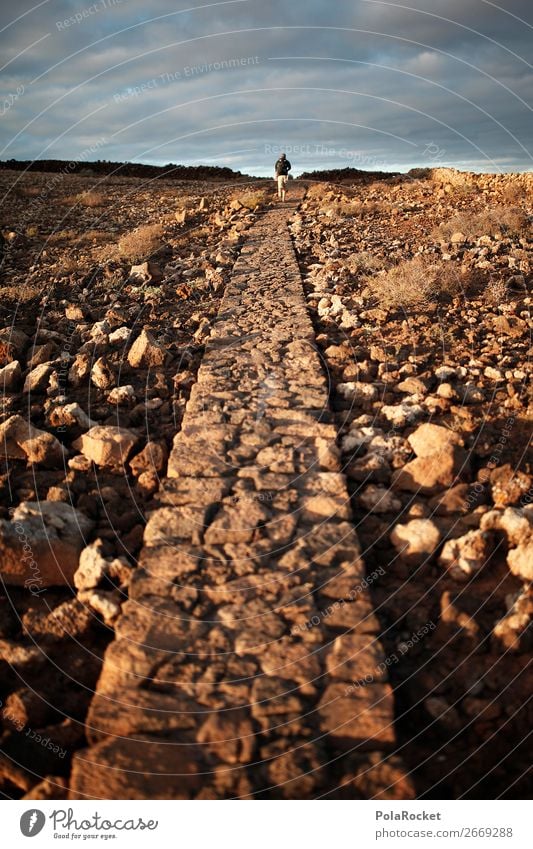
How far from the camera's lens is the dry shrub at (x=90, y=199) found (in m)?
17.3

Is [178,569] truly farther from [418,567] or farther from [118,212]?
[118,212]

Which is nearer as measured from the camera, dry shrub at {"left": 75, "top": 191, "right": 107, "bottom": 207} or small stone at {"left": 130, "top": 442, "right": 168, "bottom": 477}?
small stone at {"left": 130, "top": 442, "right": 168, "bottom": 477}

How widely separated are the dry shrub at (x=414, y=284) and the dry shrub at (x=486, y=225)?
295 cm

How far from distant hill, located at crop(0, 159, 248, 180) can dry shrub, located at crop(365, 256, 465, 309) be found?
20.4 meters

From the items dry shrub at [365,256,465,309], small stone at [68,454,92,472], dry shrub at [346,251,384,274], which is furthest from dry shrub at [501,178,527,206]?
small stone at [68,454,92,472]

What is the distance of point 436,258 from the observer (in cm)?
993

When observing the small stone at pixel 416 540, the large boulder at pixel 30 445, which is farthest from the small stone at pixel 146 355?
the small stone at pixel 416 540

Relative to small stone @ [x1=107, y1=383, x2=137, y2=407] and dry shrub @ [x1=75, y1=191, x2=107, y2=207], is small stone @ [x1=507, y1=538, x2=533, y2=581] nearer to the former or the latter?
small stone @ [x1=107, y1=383, x2=137, y2=407]

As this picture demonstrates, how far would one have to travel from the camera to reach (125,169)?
27.4 meters

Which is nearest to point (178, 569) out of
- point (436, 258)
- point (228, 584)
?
point (228, 584)

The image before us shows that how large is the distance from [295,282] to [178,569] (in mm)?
6794

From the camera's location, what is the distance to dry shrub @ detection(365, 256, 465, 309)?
7.92 metres

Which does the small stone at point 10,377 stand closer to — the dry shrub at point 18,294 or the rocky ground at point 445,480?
the dry shrub at point 18,294

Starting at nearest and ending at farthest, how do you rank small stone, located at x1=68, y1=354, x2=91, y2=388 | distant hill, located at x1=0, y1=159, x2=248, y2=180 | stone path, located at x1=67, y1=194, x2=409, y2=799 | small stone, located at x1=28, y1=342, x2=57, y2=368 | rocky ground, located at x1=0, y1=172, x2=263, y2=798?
stone path, located at x1=67, y1=194, x2=409, y2=799 → rocky ground, located at x1=0, y1=172, x2=263, y2=798 → small stone, located at x1=68, y1=354, x2=91, y2=388 → small stone, located at x1=28, y1=342, x2=57, y2=368 → distant hill, located at x1=0, y1=159, x2=248, y2=180
